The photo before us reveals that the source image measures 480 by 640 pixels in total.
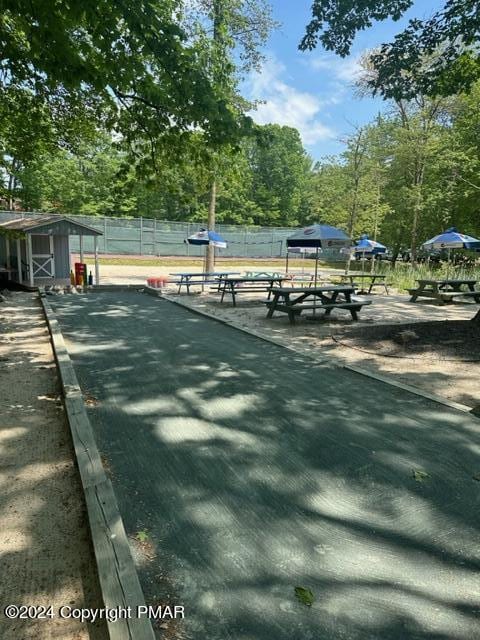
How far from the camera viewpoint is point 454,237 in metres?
15.2

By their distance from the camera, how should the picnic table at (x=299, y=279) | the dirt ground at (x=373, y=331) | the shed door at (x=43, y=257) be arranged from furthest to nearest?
the shed door at (x=43, y=257), the picnic table at (x=299, y=279), the dirt ground at (x=373, y=331)

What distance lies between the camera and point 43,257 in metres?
17.0

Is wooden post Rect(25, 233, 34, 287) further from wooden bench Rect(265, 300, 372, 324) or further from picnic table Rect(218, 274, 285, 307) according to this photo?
wooden bench Rect(265, 300, 372, 324)

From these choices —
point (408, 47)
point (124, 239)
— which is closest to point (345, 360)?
point (408, 47)

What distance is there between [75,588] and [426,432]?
10.2 ft

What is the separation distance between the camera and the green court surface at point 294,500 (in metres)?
1.97

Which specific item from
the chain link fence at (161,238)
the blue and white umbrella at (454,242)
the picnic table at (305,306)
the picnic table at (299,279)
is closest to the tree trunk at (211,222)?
the picnic table at (299,279)

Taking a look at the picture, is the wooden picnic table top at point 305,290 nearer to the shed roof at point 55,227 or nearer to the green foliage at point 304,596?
the green foliage at point 304,596

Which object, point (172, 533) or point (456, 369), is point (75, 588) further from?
point (456, 369)

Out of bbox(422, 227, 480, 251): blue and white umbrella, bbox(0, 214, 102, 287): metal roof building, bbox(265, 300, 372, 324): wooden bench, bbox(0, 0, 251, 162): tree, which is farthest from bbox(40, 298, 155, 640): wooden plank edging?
bbox(422, 227, 480, 251): blue and white umbrella

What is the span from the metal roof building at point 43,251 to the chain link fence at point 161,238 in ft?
53.0

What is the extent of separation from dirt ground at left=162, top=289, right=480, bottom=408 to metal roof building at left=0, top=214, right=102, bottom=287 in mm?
4779

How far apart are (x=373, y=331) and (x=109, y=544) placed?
23.1 feet

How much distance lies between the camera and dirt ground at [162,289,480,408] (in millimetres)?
5508
